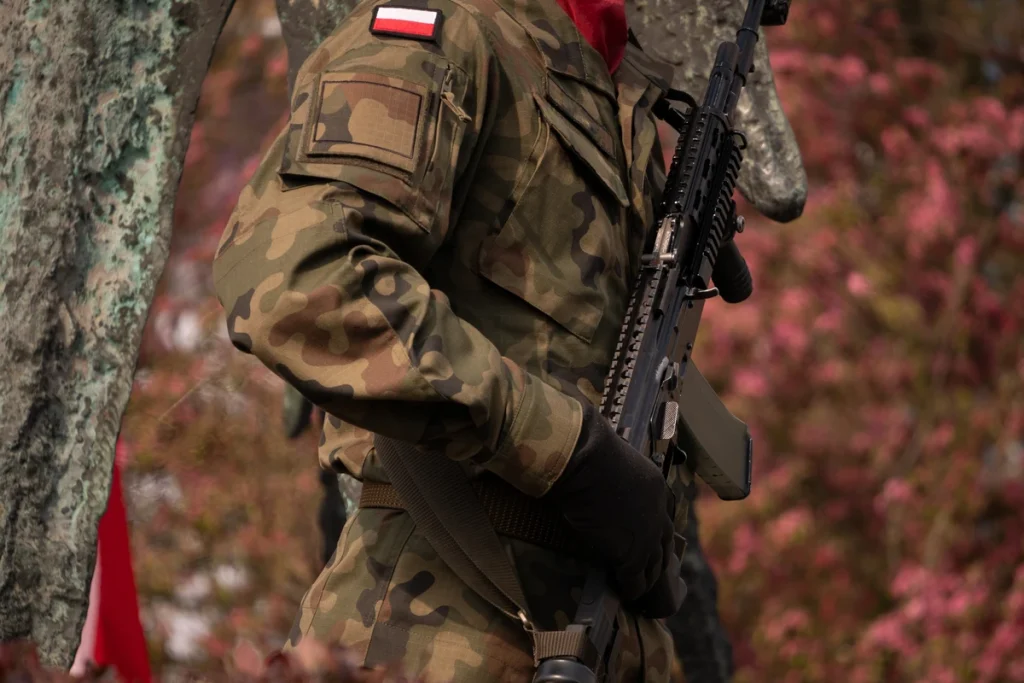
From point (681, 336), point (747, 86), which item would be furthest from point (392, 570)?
point (747, 86)

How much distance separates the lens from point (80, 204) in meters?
2.02

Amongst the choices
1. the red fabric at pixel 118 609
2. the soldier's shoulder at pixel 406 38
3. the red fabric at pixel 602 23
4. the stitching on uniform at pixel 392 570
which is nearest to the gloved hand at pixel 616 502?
the stitching on uniform at pixel 392 570

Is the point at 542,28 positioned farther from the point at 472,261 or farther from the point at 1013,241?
the point at 1013,241

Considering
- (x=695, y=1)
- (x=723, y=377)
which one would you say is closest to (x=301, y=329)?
(x=695, y=1)

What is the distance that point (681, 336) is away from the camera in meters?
1.89

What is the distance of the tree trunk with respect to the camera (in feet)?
6.31

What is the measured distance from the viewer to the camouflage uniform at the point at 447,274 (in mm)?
1513

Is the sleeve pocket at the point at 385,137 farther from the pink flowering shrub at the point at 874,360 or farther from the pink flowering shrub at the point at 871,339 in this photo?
the pink flowering shrub at the point at 874,360

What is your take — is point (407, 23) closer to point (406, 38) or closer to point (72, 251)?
point (406, 38)

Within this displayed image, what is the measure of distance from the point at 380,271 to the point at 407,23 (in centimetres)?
28

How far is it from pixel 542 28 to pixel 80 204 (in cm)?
64

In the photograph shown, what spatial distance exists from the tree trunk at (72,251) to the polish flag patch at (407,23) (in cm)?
55

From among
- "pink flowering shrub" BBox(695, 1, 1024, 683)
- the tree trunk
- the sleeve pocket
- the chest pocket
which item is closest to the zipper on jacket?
the sleeve pocket

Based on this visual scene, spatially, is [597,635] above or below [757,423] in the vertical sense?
above
